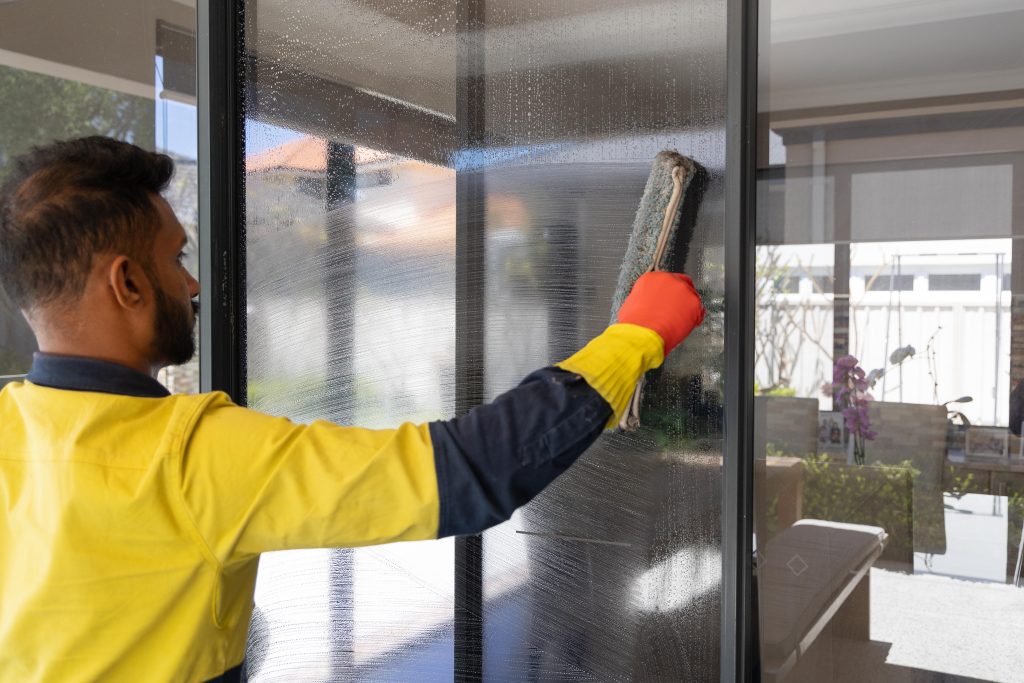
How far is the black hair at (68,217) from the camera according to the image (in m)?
1.03

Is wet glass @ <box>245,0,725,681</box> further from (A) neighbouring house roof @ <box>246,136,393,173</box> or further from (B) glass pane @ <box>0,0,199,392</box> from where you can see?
(B) glass pane @ <box>0,0,199,392</box>

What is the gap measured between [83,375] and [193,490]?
198 millimetres

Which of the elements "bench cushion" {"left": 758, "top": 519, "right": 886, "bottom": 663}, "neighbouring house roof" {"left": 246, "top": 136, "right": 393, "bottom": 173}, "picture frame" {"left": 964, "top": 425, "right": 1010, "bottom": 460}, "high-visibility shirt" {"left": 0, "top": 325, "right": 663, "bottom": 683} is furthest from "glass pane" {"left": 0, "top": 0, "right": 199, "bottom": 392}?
"picture frame" {"left": 964, "top": 425, "right": 1010, "bottom": 460}

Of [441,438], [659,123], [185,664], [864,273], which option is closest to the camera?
[441,438]

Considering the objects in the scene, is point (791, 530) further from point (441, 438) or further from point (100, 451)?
point (100, 451)

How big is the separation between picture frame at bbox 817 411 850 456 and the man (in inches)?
8.9

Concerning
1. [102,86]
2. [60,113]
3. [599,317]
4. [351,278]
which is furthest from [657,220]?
[60,113]

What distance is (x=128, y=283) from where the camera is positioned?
3.50ft

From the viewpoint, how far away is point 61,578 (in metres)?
0.99

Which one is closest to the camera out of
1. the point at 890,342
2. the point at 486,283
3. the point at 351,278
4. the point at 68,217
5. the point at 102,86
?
the point at 68,217

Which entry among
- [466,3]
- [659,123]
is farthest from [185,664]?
[466,3]

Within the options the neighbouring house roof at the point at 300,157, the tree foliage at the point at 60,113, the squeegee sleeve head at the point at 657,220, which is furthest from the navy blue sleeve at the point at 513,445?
the tree foliage at the point at 60,113

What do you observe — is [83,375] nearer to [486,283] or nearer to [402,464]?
[402,464]

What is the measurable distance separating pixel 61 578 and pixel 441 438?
1.40ft
